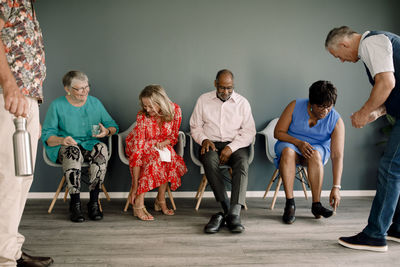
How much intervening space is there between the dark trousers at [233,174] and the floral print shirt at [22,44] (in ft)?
5.26

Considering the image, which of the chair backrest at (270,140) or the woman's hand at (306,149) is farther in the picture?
the chair backrest at (270,140)

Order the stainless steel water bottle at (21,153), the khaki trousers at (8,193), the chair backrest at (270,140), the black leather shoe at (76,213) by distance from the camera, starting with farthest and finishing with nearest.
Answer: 1. the chair backrest at (270,140)
2. the black leather shoe at (76,213)
3. the khaki trousers at (8,193)
4. the stainless steel water bottle at (21,153)

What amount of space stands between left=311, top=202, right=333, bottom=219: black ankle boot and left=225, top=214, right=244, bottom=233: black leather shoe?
2.47 feet

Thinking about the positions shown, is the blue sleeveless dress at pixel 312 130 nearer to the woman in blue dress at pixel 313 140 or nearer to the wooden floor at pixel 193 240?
the woman in blue dress at pixel 313 140

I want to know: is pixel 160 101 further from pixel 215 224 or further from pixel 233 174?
pixel 215 224

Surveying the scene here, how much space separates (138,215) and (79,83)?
1351 mm

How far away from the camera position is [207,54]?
3682 millimetres

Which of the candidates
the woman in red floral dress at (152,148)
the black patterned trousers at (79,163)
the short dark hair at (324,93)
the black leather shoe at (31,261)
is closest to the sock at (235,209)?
the woman in red floral dress at (152,148)

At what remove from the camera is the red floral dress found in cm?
288

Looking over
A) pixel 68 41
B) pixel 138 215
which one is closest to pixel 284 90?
pixel 138 215

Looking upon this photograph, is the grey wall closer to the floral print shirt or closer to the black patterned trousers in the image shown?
the black patterned trousers

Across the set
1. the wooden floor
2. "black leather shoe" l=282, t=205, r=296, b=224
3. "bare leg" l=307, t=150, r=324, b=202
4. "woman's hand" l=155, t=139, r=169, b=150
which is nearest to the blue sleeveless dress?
"bare leg" l=307, t=150, r=324, b=202

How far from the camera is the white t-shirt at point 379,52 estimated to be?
187 centimetres

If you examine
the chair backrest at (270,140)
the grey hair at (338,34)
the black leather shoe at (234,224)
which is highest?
the grey hair at (338,34)
